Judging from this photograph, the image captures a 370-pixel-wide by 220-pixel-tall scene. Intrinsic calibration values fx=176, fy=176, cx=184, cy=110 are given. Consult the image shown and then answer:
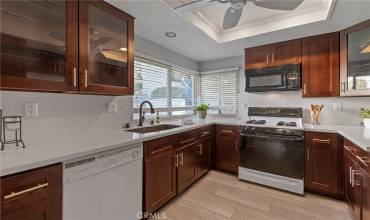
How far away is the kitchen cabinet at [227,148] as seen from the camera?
9.61 ft

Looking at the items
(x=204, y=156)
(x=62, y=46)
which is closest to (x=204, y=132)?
(x=204, y=156)

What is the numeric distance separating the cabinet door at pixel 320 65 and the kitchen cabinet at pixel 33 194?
3.11m

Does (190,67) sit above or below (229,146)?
above

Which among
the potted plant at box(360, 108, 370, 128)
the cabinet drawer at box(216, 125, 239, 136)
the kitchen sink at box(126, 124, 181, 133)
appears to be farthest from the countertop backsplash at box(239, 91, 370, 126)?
the kitchen sink at box(126, 124, 181, 133)

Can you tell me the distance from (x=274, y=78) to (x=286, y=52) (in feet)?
1.42

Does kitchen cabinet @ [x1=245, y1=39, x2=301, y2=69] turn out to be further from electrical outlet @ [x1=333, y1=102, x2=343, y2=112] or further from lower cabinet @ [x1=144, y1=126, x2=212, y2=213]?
lower cabinet @ [x1=144, y1=126, x2=212, y2=213]

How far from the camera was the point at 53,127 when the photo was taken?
1.60 meters

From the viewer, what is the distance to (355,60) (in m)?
2.20

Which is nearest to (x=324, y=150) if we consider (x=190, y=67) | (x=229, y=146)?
(x=229, y=146)

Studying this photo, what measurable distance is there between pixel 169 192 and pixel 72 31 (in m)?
1.85

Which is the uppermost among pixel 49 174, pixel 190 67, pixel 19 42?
pixel 190 67

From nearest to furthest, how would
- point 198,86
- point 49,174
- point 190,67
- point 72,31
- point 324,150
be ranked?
point 49,174 → point 72,31 → point 324,150 → point 190,67 → point 198,86

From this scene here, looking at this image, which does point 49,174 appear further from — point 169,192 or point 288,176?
point 288,176

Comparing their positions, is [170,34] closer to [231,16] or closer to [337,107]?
[231,16]
